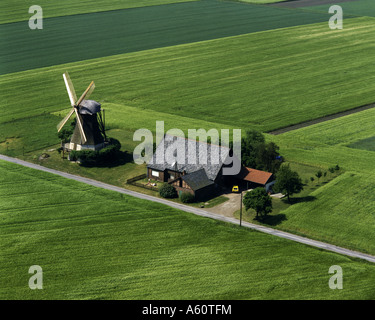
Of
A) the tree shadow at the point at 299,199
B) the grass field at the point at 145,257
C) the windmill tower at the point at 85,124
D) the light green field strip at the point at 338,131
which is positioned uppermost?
the windmill tower at the point at 85,124

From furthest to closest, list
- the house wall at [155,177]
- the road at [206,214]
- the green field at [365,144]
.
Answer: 1. the green field at [365,144]
2. the house wall at [155,177]
3. the road at [206,214]

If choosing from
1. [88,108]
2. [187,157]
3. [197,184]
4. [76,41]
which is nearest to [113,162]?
[88,108]

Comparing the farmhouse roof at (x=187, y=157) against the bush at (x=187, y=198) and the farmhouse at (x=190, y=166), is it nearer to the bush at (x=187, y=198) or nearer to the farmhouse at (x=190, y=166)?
the farmhouse at (x=190, y=166)

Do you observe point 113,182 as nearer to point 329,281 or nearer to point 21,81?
point 329,281

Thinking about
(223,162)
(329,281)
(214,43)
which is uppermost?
(214,43)

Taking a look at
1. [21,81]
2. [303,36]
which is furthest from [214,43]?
[21,81]

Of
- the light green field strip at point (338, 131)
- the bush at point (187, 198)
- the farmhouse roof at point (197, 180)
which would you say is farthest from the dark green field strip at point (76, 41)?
the bush at point (187, 198)

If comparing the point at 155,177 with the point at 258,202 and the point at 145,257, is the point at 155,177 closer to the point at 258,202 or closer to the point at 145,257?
the point at 258,202
